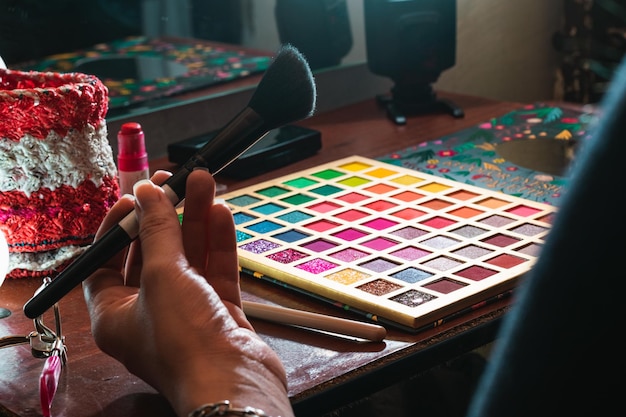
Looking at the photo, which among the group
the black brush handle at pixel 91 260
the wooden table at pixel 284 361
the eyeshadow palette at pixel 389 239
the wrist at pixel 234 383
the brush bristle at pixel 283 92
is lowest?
the wooden table at pixel 284 361

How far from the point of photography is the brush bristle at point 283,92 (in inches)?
27.7

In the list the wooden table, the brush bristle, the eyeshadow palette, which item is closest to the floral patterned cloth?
the eyeshadow palette

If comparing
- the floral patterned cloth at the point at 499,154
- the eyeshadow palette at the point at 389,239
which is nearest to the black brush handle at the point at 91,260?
the eyeshadow palette at the point at 389,239

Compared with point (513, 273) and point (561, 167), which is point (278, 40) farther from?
point (513, 273)

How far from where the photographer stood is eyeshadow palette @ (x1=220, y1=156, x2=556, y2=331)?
826mm

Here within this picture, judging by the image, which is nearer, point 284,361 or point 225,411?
point 225,411

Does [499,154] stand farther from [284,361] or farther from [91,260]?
[91,260]

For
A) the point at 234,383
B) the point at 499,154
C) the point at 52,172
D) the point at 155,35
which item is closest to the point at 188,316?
the point at 234,383

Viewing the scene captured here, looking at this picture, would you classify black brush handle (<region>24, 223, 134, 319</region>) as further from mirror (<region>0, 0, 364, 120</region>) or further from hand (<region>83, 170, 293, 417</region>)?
mirror (<region>0, 0, 364, 120</region>)

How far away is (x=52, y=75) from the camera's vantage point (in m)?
0.95

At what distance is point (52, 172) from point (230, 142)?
10.8 inches

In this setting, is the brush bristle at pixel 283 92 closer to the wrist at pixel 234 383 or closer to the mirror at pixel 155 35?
the wrist at pixel 234 383

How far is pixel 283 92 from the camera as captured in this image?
71cm

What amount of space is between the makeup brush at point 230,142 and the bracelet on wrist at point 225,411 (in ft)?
0.58
